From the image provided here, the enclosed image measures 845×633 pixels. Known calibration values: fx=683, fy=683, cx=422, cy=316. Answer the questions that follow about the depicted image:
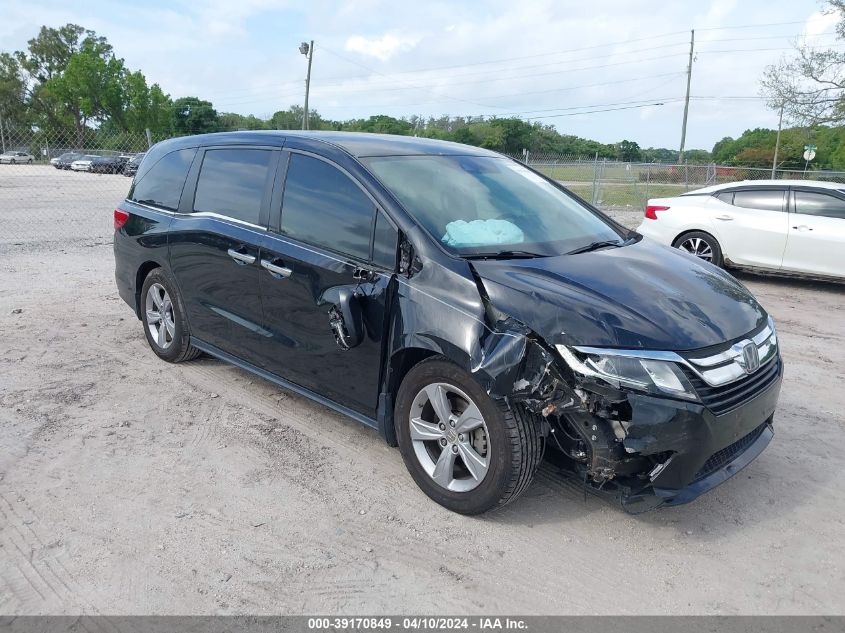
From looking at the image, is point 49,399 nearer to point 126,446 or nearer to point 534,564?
point 126,446

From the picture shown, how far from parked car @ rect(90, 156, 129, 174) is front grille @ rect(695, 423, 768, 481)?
3306 cm

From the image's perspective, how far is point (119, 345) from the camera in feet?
19.4

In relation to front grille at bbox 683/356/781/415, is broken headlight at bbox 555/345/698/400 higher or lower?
higher

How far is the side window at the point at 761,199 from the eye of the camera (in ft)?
30.1

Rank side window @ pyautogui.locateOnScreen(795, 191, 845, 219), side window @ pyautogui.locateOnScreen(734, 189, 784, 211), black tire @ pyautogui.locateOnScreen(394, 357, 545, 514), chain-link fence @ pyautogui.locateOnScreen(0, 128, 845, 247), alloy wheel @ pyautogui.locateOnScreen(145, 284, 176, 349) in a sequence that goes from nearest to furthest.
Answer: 1. black tire @ pyautogui.locateOnScreen(394, 357, 545, 514)
2. alloy wheel @ pyautogui.locateOnScreen(145, 284, 176, 349)
3. side window @ pyautogui.locateOnScreen(795, 191, 845, 219)
4. side window @ pyautogui.locateOnScreen(734, 189, 784, 211)
5. chain-link fence @ pyautogui.locateOnScreen(0, 128, 845, 247)

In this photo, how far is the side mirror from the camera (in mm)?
3537

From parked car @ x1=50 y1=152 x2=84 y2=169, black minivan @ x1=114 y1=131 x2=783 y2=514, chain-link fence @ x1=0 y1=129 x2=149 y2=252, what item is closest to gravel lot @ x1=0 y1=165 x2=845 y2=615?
black minivan @ x1=114 y1=131 x2=783 y2=514

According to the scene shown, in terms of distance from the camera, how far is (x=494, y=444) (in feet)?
10.1

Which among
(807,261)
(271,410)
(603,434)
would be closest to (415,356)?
(603,434)

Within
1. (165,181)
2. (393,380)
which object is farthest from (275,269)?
(165,181)

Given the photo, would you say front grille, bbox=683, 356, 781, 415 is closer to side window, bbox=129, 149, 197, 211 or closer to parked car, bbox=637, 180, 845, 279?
side window, bbox=129, 149, 197, 211

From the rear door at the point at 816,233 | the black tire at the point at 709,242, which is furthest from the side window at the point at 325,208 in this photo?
the rear door at the point at 816,233

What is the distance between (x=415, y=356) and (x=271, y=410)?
1.58 meters

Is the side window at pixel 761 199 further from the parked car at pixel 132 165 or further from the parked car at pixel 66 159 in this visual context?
the parked car at pixel 66 159
